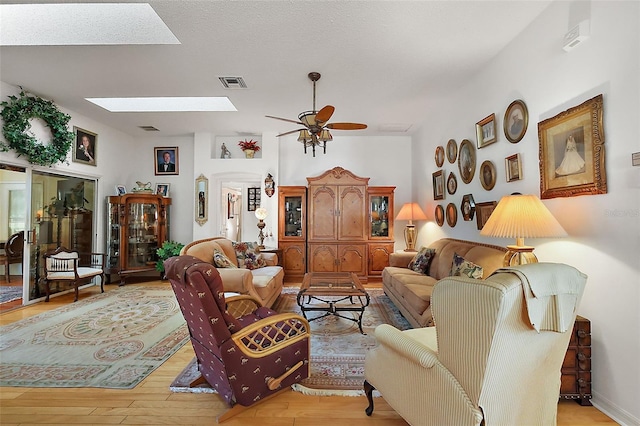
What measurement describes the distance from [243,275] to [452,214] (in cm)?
294

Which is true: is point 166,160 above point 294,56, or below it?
below

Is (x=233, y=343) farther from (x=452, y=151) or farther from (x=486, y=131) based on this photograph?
(x=452, y=151)

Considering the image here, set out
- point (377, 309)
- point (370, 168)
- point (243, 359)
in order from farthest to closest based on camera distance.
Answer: point (370, 168) → point (377, 309) → point (243, 359)

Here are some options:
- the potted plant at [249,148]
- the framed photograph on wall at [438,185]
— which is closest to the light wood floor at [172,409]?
the framed photograph on wall at [438,185]

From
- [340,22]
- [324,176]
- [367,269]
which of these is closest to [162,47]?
[340,22]

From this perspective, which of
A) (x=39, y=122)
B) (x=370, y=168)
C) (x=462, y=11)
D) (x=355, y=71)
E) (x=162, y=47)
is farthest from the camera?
(x=370, y=168)

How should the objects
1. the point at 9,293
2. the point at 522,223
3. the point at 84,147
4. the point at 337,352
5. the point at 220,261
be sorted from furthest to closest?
1. the point at 84,147
2. the point at 9,293
3. the point at 220,261
4. the point at 337,352
5. the point at 522,223

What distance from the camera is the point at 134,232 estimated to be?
567 centimetres

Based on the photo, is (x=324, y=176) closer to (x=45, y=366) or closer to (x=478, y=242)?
(x=478, y=242)

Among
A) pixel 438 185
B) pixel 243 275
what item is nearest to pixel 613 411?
pixel 243 275

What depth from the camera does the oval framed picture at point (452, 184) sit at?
4213mm

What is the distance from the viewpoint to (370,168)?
20.3 ft

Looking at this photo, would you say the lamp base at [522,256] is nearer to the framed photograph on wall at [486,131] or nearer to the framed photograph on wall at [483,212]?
the framed photograph on wall at [483,212]

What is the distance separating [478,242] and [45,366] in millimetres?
4358
